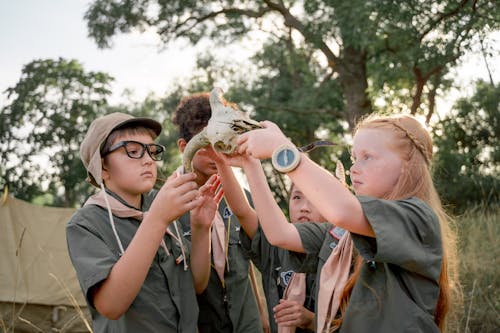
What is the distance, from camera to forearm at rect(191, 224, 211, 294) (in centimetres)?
266

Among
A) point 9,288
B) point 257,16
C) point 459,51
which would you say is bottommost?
point 9,288

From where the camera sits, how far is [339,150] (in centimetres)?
1761

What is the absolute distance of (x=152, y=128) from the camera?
9.32 ft

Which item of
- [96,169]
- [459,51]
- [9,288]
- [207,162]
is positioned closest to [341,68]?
[459,51]

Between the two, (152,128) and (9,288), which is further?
(9,288)

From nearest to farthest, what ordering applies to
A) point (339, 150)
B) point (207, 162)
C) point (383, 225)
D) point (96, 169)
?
point (383, 225), point (96, 169), point (207, 162), point (339, 150)

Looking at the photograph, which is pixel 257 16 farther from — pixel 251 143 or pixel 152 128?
pixel 251 143

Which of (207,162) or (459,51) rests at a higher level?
(459,51)

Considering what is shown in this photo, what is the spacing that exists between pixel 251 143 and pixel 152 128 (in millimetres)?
947

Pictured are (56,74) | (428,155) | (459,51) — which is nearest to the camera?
(428,155)

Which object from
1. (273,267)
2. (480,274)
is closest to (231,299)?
(273,267)

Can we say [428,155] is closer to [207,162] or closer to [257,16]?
[207,162]

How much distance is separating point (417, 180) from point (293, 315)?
1.03 m

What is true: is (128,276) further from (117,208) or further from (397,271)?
(397,271)
